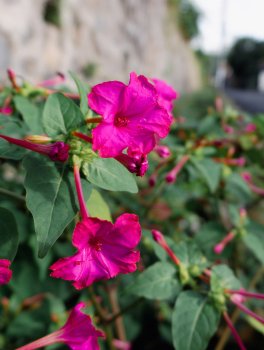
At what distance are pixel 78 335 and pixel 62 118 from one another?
1.19 feet

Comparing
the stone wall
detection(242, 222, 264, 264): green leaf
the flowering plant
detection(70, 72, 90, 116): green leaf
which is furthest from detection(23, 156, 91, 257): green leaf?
the stone wall

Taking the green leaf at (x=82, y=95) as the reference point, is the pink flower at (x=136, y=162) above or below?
below

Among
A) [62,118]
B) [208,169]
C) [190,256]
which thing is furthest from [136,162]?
[208,169]

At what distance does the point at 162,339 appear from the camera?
1594mm

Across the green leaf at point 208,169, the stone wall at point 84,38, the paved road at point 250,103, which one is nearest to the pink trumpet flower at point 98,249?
the green leaf at point 208,169

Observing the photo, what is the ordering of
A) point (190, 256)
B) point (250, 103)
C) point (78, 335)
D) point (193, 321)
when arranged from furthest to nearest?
point (250, 103) → point (190, 256) → point (193, 321) → point (78, 335)

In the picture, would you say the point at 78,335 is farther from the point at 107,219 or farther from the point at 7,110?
the point at 7,110

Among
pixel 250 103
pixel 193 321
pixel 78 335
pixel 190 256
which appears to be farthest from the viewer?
pixel 250 103

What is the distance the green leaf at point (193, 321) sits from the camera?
799mm

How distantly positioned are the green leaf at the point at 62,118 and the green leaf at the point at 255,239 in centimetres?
73

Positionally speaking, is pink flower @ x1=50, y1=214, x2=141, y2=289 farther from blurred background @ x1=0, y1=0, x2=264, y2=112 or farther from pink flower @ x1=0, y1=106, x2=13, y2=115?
blurred background @ x1=0, y1=0, x2=264, y2=112

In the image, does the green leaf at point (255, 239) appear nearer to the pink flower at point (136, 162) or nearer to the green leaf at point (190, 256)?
the green leaf at point (190, 256)

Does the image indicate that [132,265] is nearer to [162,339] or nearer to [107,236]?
[107,236]

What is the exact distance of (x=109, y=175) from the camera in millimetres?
679
